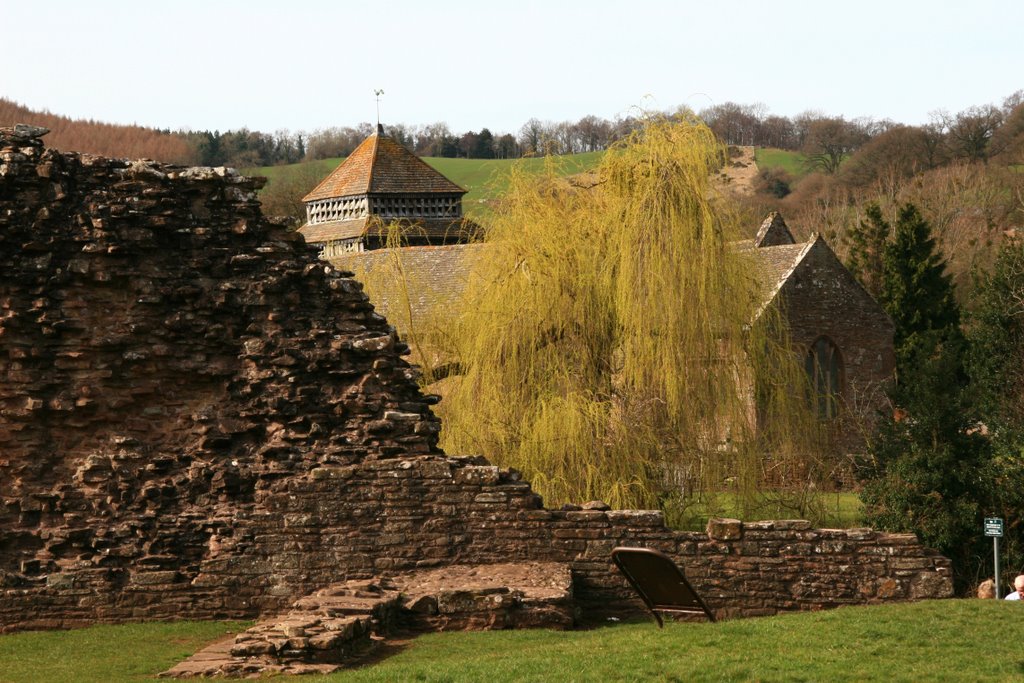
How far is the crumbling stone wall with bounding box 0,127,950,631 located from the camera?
13.2m

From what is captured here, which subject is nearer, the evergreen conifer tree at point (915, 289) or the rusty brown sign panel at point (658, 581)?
the rusty brown sign panel at point (658, 581)

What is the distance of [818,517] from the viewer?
61.5 ft

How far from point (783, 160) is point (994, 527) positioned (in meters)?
91.2

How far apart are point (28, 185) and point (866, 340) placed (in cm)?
2742

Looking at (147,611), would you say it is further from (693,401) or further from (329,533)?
(693,401)

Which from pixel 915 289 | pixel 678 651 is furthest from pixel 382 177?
pixel 678 651

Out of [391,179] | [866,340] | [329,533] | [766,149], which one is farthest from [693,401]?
[766,149]

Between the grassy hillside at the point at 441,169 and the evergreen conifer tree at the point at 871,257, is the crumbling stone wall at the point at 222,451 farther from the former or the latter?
the evergreen conifer tree at the point at 871,257

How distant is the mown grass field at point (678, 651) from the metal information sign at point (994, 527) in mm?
2926

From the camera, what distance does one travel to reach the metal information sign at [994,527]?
14.6 meters

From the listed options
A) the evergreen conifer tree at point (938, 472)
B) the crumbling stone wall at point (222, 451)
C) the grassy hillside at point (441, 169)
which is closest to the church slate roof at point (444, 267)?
the grassy hillside at point (441, 169)

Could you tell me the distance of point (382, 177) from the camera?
51938mm

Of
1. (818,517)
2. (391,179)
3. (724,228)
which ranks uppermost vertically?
(391,179)

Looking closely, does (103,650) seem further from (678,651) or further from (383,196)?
(383,196)
